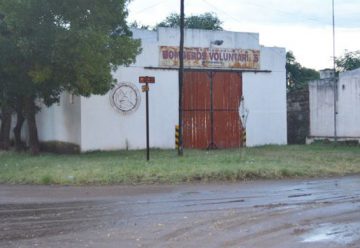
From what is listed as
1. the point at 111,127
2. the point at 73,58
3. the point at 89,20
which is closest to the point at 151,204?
the point at 73,58

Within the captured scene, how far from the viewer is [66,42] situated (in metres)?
20.7

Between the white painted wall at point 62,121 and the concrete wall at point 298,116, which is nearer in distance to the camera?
the white painted wall at point 62,121

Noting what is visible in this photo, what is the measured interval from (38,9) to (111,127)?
8.00 metres

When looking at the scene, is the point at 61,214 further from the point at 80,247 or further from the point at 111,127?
the point at 111,127

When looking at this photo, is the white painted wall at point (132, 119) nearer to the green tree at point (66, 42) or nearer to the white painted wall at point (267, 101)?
the green tree at point (66, 42)

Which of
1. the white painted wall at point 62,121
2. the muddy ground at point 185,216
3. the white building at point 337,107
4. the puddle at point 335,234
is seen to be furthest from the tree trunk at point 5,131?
the puddle at point 335,234

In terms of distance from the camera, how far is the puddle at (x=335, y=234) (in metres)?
8.13

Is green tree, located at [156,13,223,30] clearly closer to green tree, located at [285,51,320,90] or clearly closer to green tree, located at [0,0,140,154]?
green tree, located at [285,51,320,90]

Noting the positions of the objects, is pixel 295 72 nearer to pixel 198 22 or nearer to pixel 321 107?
pixel 198 22

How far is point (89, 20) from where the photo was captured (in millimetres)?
21969

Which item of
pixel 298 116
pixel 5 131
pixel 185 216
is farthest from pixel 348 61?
pixel 185 216

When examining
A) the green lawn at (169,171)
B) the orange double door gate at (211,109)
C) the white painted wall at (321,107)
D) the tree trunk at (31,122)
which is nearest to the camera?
the green lawn at (169,171)

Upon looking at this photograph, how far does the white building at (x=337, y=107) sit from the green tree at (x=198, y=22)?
16.6 meters

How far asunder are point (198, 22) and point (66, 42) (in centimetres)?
2833
